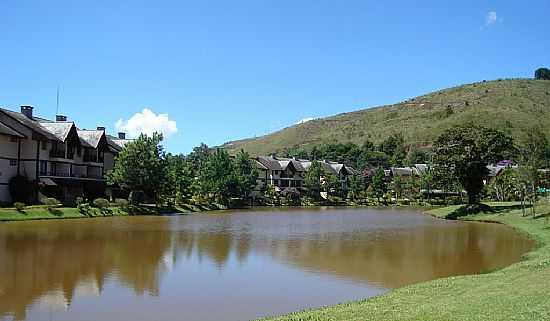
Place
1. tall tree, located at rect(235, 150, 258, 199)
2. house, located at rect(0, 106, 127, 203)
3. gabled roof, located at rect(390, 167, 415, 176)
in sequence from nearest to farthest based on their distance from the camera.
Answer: house, located at rect(0, 106, 127, 203) → tall tree, located at rect(235, 150, 258, 199) → gabled roof, located at rect(390, 167, 415, 176)

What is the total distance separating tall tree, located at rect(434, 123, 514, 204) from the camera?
185 ft

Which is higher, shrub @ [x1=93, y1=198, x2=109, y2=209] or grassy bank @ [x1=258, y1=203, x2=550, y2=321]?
shrub @ [x1=93, y1=198, x2=109, y2=209]

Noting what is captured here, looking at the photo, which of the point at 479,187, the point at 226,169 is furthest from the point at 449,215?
the point at 226,169

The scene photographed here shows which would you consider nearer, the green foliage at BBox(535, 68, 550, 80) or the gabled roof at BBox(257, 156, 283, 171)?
the gabled roof at BBox(257, 156, 283, 171)

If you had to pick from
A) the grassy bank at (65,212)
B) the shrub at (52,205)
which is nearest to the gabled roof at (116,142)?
the grassy bank at (65,212)

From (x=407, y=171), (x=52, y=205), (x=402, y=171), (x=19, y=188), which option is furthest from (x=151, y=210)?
(x=407, y=171)

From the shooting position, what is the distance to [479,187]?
2298 inches

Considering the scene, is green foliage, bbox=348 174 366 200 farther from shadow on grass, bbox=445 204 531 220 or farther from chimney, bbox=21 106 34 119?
chimney, bbox=21 106 34 119

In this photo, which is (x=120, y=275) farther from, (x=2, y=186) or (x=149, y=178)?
(x=149, y=178)

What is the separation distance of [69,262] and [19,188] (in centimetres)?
3184

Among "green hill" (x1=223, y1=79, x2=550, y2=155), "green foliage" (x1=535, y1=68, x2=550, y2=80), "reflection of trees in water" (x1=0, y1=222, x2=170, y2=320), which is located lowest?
"reflection of trees in water" (x1=0, y1=222, x2=170, y2=320)

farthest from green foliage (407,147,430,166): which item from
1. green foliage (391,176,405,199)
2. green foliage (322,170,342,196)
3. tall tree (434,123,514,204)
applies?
tall tree (434,123,514,204)

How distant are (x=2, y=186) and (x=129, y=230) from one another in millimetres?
20222

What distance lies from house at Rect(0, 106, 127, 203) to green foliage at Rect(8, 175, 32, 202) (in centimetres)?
40
